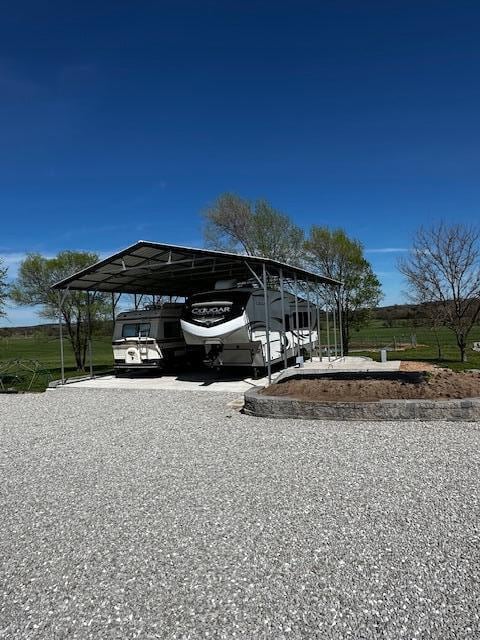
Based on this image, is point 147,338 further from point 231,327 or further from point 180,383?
point 231,327

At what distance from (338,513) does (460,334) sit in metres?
14.7

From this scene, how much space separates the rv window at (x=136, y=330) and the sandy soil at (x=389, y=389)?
7036 millimetres

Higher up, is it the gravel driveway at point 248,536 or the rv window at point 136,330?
the rv window at point 136,330

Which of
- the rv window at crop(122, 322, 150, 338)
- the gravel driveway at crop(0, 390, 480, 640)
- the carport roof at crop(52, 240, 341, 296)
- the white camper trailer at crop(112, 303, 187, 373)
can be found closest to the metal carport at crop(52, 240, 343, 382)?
the carport roof at crop(52, 240, 341, 296)

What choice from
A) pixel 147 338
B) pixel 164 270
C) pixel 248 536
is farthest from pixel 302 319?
pixel 248 536

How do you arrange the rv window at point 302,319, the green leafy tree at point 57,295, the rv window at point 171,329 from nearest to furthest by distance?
the rv window at point 171,329 → the rv window at point 302,319 → the green leafy tree at point 57,295

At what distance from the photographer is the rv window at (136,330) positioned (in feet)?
48.0

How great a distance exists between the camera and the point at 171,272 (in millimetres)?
15633

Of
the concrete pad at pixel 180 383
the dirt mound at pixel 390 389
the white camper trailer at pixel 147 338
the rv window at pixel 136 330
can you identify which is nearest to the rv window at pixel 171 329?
the white camper trailer at pixel 147 338

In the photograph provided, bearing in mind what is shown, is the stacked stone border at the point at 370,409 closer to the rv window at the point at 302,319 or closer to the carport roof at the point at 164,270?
the carport roof at the point at 164,270

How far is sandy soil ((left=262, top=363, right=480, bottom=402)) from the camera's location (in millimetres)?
7367

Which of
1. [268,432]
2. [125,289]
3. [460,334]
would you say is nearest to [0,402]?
[125,289]

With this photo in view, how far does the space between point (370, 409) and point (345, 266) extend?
16428 mm

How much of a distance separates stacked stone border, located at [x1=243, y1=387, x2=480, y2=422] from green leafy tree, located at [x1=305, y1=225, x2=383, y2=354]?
603 inches
